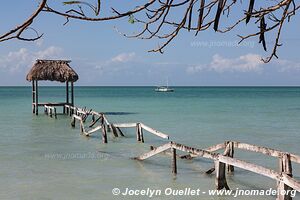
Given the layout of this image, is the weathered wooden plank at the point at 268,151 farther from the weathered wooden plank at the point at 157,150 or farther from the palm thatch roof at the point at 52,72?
the palm thatch roof at the point at 52,72

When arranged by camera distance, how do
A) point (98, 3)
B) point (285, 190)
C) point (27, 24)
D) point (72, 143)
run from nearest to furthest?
point (27, 24)
point (98, 3)
point (285, 190)
point (72, 143)

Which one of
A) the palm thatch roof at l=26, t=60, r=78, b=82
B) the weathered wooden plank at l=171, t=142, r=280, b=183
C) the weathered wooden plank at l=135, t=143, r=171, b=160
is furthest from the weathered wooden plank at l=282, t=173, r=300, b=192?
the palm thatch roof at l=26, t=60, r=78, b=82

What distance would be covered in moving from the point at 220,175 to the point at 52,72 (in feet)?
63.5

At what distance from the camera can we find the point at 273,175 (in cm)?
594

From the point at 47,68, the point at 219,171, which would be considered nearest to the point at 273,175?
the point at 219,171

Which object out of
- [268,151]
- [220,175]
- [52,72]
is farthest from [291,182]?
[52,72]

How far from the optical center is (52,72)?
84.0 ft

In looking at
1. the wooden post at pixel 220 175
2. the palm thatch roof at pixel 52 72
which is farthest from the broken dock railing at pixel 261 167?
the palm thatch roof at pixel 52 72

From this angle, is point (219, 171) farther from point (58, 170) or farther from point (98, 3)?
point (98, 3)

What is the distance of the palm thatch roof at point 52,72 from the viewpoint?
25.5 metres

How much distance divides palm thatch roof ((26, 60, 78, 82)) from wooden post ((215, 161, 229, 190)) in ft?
62.3

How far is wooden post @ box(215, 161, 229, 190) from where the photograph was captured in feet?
24.6

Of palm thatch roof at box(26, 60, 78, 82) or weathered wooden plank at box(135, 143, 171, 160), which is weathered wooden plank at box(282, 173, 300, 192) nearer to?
weathered wooden plank at box(135, 143, 171, 160)

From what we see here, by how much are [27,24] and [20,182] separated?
774cm
